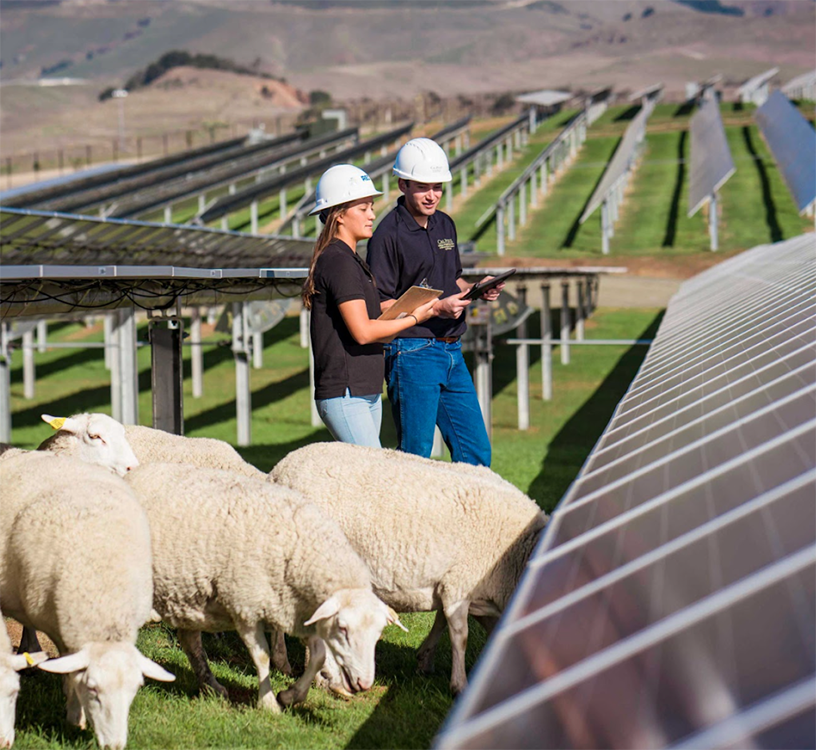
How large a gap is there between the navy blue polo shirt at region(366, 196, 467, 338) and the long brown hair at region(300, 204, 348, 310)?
0.48 meters

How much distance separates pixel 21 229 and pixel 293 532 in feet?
44.0

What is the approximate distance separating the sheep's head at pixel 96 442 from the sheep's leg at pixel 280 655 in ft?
4.74

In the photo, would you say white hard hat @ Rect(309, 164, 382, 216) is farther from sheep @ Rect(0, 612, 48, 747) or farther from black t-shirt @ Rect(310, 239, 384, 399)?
sheep @ Rect(0, 612, 48, 747)

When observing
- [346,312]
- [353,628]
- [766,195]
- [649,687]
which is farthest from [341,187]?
[766,195]

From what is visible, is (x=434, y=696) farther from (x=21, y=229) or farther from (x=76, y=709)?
(x=21, y=229)

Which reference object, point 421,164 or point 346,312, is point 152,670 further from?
point 421,164

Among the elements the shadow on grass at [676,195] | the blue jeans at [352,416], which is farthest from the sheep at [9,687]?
the shadow on grass at [676,195]

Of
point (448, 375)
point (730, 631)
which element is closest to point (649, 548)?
point (730, 631)

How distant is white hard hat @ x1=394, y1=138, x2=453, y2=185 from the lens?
680cm

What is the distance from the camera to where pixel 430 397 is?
686 centimetres

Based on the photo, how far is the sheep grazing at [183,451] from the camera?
24.1 feet

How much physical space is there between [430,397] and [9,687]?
293 cm

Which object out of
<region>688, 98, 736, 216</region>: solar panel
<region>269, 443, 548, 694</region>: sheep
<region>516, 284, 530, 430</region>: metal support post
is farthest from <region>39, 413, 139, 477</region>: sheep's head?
<region>688, 98, 736, 216</region>: solar panel

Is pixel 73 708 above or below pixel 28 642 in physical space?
above
